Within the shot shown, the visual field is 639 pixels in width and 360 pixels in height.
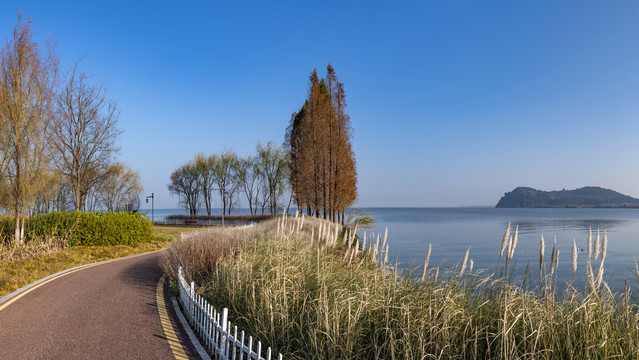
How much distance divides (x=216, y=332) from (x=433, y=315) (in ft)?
11.5

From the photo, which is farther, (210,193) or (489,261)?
(210,193)

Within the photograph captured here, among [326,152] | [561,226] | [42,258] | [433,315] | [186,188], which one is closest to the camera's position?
[433,315]

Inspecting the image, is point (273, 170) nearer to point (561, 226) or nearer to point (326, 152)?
point (326, 152)

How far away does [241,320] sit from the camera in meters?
6.33

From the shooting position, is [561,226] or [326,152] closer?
[326,152]

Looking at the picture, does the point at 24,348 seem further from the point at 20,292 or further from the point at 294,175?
the point at 294,175

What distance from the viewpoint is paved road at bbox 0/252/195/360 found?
5.55 m

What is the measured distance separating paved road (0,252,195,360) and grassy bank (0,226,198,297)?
39.9 inches

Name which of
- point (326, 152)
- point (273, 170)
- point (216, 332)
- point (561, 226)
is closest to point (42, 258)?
point (216, 332)

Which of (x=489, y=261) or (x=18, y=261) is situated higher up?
(x=18, y=261)

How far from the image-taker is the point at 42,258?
43.4ft

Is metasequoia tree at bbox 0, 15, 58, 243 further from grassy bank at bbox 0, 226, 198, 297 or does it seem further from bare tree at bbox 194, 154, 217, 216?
bare tree at bbox 194, 154, 217, 216

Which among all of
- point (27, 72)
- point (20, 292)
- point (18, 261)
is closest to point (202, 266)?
point (20, 292)

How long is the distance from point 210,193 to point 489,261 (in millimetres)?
50852
